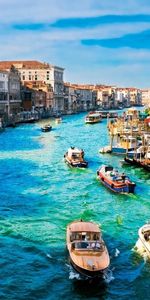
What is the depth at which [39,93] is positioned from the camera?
81.9 m

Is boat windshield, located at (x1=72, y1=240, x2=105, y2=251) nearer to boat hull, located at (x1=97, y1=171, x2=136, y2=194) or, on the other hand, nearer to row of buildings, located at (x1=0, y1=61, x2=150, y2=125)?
boat hull, located at (x1=97, y1=171, x2=136, y2=194)

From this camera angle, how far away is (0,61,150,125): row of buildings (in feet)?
224

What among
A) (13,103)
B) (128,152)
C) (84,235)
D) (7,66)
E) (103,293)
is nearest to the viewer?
(103,293)

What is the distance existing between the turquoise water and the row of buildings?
124 feet

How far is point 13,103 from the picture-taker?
69875 mm

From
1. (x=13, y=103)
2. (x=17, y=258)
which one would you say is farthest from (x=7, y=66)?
(x=17, y=258)

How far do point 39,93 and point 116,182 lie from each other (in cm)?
6316

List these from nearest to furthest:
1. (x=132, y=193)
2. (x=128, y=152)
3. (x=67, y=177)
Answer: (x=132, y=193), (x=67, y=177), (x=128, y=152)

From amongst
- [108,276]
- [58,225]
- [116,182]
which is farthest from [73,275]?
[116,182]

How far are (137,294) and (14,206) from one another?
7801 mm

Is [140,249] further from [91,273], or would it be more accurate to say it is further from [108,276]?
[91,273]

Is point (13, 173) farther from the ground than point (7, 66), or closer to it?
closer to it

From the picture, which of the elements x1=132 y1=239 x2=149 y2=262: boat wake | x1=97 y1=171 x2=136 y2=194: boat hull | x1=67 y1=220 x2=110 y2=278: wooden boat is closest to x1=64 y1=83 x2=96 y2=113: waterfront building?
x1=97 y1=171 x2=136 y2=194: boat hull

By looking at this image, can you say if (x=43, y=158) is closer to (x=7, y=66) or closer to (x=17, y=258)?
(x=17, y=258)
